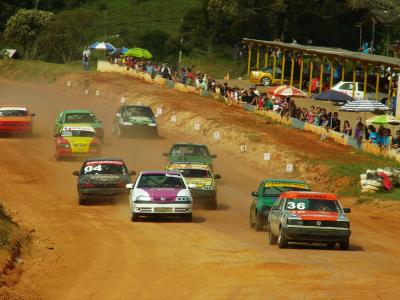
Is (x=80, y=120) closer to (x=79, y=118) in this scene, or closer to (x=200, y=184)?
(x=79, y=118)

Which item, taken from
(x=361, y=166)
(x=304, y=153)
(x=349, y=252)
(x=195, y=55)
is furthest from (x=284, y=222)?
(x=195, y=55)

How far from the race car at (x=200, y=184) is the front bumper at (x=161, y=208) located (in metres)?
3.43

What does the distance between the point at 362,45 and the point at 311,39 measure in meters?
4.47

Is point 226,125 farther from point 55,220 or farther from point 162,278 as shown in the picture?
point 162,278

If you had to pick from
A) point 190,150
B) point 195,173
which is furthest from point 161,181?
point 190,150

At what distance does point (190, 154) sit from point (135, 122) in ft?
43.9

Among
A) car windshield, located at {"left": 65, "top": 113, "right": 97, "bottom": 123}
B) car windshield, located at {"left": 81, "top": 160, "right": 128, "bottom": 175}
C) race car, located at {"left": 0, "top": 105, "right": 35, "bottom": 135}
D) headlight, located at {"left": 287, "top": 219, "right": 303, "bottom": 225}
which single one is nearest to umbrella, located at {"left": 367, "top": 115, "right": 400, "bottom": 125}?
car windshield, located at {"left": 81, "top": 160, "right": 128, "bottom": 175}

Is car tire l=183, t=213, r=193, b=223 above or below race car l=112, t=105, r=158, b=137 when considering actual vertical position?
above

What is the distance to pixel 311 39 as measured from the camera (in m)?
88.3

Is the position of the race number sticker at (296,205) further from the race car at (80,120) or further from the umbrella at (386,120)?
the race car at (80,120)

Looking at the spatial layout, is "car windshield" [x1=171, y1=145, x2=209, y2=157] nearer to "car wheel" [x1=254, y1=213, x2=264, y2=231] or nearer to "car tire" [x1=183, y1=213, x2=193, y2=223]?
"car tire" [x1=183, y1=213, x2=193, y2=223]

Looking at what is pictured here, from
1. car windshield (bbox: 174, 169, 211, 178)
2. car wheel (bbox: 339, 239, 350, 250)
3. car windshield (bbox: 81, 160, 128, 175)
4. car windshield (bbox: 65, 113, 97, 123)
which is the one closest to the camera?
car wheel (bbox: 339, 239, 350, 250)

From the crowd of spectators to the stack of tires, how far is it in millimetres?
4477

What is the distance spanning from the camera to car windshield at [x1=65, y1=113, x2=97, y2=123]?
46781mm
